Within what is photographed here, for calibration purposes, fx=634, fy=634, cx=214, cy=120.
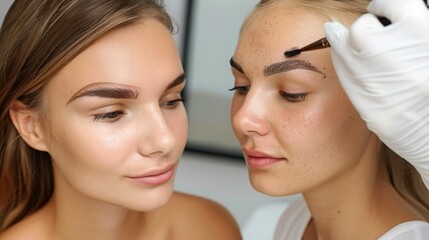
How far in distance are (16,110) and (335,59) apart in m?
0.53

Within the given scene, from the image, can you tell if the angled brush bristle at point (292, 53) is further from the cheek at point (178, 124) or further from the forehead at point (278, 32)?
the cheek at point (178, 124)

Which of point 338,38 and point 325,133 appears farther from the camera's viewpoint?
point 325,133

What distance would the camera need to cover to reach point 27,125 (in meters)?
1.04

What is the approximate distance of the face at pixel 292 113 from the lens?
926mm

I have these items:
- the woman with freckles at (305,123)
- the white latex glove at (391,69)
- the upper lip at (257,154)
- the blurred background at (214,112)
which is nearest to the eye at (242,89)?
the woman with freckles at (305,123)

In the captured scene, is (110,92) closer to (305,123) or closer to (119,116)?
(119,116)

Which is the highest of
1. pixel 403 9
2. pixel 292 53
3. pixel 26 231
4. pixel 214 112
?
pixel 403 9

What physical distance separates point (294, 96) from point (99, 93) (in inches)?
11.3

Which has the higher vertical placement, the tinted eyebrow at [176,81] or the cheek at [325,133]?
the tinted eyebrow at [176,81]

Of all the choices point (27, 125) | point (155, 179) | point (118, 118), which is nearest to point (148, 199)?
point (155, 179)

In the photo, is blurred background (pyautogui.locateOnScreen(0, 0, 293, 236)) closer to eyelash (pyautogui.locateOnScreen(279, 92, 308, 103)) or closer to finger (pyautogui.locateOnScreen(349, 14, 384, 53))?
eyelash (pyautogui.locateOnScreen(279, 92, 308, 103))

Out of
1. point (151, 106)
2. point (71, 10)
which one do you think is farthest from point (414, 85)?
point (71, 10)

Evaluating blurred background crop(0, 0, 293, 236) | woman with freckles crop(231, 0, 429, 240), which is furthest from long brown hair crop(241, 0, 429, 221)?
blurred background crop(0, 0, 293, 236)

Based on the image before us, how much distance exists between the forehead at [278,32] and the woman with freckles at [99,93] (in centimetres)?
13
